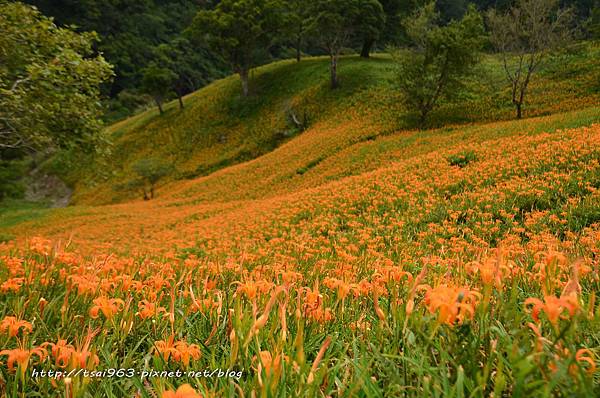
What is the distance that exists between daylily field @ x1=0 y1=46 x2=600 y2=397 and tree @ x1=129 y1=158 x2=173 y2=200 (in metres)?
7.16

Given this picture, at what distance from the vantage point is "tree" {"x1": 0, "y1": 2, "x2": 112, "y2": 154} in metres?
6.58

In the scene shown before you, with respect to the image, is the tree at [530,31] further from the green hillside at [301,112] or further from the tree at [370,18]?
the tree at [370,18]

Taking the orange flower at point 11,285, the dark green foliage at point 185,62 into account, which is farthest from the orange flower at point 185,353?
the dark green foliage at point 185,62

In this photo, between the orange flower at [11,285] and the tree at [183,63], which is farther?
the tree at [183,63]

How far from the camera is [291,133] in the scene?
30.8 meters

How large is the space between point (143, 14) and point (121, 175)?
6085 cm

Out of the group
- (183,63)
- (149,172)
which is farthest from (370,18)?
(183,63)

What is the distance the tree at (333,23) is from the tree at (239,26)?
6.64 metres

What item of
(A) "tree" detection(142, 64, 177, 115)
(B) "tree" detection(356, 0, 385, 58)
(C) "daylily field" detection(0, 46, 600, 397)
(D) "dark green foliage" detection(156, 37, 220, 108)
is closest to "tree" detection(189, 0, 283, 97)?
(A) "tree" detection(142, 64, 177, 115)

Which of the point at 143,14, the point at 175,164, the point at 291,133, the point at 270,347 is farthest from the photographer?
the point at 143,14

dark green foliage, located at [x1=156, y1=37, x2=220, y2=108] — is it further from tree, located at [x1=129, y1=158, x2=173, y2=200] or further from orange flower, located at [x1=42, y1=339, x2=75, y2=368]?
orange flower, located at [x1=42, y1=339, x2=75, y2=368]

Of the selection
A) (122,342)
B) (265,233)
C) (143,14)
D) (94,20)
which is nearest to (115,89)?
(94,20)

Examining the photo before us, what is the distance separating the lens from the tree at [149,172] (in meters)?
28.4

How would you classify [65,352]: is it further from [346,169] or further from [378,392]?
[346,169]
